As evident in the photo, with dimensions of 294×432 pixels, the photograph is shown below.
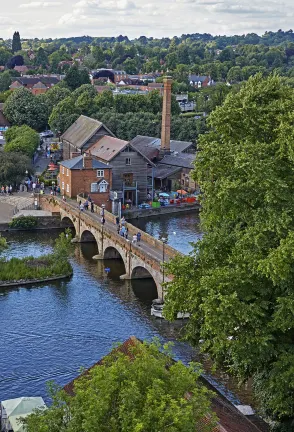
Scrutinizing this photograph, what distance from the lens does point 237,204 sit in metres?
24.9

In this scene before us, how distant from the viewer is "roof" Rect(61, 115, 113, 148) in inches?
2960

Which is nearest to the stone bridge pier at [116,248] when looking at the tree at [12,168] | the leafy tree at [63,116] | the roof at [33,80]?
the tree at [12,168]

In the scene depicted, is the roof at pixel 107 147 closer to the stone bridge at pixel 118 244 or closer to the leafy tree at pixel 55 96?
the stone bridge at pixel 118 244

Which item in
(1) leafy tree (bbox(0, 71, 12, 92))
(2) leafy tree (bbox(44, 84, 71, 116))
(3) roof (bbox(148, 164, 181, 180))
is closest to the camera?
(3) roof (bbox(148, 164, 181, 180))

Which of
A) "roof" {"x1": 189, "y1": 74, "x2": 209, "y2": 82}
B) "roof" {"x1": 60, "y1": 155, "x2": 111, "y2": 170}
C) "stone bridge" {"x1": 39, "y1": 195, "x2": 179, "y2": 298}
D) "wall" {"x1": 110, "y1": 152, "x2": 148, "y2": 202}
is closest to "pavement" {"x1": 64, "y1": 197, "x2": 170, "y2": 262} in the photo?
"stone bridge" {"x1": 39, "y1": 195, "x2": 179, "y2": 298}

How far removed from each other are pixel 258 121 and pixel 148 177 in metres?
50.1

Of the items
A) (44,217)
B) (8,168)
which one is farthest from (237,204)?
(8,168)

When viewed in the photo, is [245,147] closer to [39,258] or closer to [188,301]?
[188,301]

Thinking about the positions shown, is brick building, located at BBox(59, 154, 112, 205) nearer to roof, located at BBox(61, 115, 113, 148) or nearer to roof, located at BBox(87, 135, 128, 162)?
roof, located at BBox(87, 135, 128, 162)

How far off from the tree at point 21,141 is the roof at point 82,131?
4.41 metres

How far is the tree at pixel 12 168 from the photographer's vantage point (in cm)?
7238

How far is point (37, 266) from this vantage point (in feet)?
159

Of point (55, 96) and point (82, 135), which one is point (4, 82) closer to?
point (55, 96)

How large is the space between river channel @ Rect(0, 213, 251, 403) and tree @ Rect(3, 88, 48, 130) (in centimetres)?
5310
